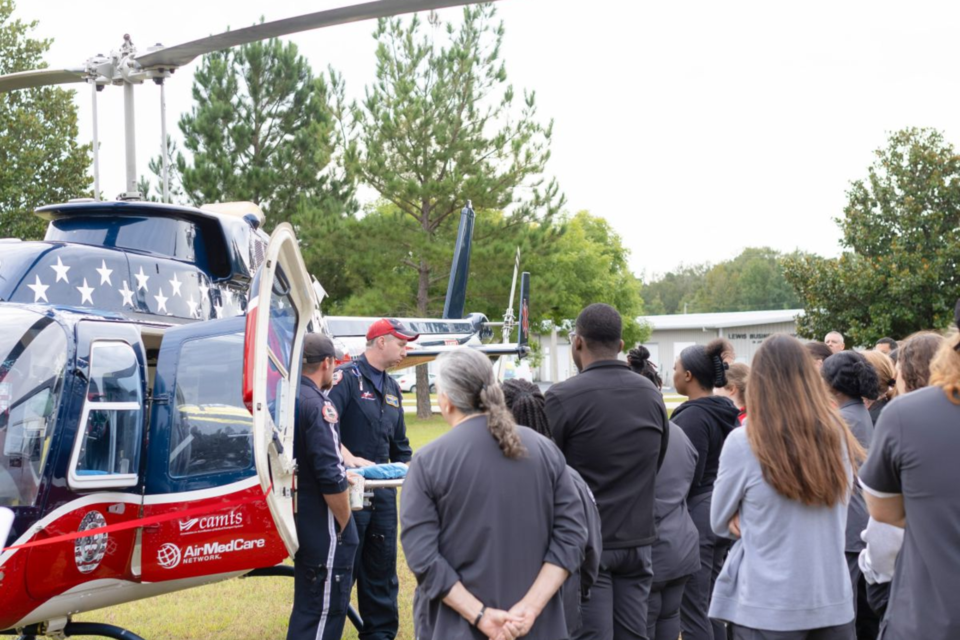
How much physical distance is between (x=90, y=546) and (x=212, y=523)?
1.81 ft

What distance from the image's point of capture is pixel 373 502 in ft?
16.7

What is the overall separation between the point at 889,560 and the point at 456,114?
76.2 ft

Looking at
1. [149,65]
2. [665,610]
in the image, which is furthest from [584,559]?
[149,65]

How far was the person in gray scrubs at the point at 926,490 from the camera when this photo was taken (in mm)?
2268

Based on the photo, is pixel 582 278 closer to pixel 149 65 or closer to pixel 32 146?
pixel 32 146

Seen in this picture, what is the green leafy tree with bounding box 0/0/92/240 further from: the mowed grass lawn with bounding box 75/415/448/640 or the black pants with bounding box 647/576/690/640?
the black pants with bounding box 647/576/690/640

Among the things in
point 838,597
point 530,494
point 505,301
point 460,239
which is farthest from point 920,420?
point 505,301

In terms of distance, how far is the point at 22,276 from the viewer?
434 centimetres

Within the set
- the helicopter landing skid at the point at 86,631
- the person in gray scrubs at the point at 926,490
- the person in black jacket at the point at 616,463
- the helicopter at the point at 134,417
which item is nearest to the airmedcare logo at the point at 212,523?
the helicopter at the point at 134,417

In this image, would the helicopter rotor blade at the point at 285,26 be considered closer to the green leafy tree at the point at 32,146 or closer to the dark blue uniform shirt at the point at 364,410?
the dark blue uniform shirt at the point at 364,410

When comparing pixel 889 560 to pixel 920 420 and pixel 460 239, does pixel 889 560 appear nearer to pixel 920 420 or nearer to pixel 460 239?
pixel 920 420

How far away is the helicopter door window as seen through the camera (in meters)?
3.84

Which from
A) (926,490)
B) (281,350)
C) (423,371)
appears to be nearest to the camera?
(926,490)

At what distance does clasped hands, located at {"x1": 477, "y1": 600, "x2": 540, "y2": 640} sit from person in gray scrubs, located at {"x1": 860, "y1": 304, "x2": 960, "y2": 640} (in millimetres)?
1026
